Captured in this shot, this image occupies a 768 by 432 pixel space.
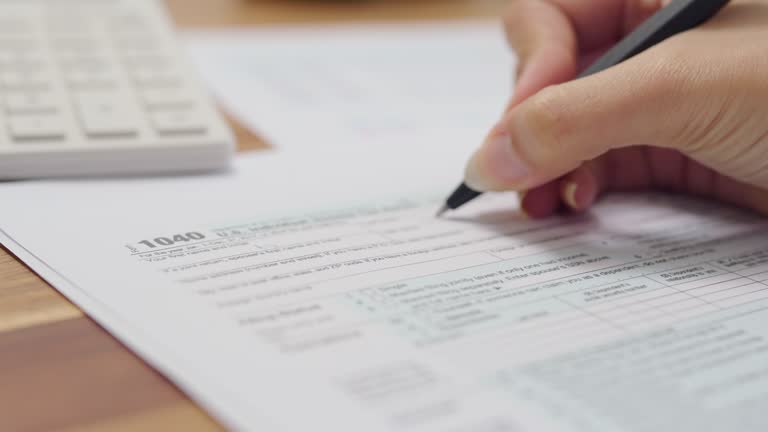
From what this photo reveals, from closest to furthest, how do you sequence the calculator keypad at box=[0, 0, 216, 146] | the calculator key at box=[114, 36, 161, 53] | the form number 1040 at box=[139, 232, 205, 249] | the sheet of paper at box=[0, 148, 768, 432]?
the sheet of paper at box=[0, 148, 768, 432] → the form number 1040 at box=[139, 232, 205, 249] → the calculator keypad at box=[0, 0, 216, 146] → the calculator key at box=[114, 36, 161, 53]

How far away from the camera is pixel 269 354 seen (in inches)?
12.0

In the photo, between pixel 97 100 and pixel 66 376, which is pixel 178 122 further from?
pixel 66 376

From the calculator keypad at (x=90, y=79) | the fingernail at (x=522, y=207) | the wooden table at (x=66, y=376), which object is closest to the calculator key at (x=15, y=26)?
the calculator keypad at (x=90, y=79)

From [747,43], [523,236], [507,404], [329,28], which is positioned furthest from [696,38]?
Answer: [329,28]

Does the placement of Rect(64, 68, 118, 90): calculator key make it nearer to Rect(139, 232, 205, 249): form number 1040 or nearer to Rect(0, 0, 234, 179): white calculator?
Rect(0, 0, 234, 179): white calculator

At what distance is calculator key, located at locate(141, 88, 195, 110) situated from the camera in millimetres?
542

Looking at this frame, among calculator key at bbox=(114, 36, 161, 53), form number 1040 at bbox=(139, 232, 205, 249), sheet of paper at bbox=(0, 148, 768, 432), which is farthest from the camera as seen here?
calculator key at bbox=(114, 36, 161, 53)

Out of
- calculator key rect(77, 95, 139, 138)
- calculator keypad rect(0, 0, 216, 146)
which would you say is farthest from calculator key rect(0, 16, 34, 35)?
calculator key rect(77, 95, 139, 138)

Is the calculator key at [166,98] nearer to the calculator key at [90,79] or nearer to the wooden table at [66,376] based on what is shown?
the calculator key at [90,79]

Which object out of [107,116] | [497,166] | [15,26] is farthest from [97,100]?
[497,166]

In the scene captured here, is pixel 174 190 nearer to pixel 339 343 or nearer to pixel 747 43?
pixel 339 343

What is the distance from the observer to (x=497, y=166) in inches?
17.3

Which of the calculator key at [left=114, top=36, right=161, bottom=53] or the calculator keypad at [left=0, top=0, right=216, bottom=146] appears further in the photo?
the calculator key at [left=114, top=36, right=161, bottom=53]

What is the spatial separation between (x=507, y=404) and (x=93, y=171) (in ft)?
1.01
